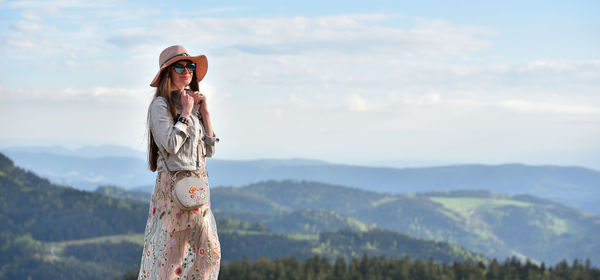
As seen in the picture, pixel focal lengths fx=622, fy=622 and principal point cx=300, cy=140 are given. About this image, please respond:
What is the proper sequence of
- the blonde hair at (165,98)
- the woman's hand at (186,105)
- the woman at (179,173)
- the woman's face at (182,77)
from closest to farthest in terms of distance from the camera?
the woman's hand at (186,105)
the woman at (179,173)
the blonde hair at (165,98)
the woman's face at (182,77)

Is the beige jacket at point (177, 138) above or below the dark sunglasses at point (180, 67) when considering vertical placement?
below

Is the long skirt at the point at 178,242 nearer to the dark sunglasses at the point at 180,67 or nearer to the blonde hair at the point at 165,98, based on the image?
the blonde hair at the point at 165,98

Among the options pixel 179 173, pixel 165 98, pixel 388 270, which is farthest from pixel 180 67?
pixel 388 270

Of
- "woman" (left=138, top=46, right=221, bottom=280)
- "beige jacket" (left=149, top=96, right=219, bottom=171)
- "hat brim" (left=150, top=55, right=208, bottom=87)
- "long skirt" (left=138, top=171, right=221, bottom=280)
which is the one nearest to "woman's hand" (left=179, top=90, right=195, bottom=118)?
"woman" (left=138, top=46, right=221, bottom=280)

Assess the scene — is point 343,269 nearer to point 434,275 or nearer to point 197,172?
point 434,275

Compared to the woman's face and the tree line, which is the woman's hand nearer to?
the woman's face

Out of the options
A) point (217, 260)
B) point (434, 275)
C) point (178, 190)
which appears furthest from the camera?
point (434, 275)

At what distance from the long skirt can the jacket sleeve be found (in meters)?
0.69

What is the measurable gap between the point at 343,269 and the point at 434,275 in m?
17.8

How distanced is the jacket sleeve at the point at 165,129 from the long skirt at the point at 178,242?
0.69 m

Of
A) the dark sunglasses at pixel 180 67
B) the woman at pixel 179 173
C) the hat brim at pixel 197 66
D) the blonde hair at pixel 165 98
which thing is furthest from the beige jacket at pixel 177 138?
the dark sunglasses at pixel 180 67

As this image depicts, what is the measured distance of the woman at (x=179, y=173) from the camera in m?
9.88

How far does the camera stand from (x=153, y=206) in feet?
34.0

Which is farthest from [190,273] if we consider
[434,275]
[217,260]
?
[434,275]
